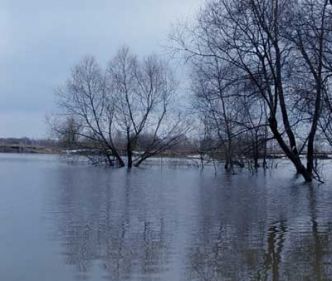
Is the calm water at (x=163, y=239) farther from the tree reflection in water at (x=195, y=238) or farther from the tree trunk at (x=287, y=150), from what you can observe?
the tree trunk at (x=287, y=150)

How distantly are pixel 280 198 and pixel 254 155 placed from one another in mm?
16907

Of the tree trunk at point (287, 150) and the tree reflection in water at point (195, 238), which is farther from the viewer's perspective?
the tree trunk at point (287, 150)

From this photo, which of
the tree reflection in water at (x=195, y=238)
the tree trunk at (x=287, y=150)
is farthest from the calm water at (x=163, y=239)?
the tree trunk at (x=287, y=150)

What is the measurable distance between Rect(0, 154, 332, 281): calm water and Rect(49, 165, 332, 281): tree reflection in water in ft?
0.05

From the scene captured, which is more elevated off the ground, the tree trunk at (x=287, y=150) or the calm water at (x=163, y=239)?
the tree trunk at (x=287, y=150)

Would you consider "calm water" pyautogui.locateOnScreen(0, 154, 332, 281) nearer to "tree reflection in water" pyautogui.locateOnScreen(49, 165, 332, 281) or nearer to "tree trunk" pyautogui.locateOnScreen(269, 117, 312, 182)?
"tree reflection in water" pyautogui.locateOnScreen(49, 165, 332, 281)

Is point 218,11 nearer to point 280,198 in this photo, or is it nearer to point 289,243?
point 280,198

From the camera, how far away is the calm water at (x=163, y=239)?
8.45 meters

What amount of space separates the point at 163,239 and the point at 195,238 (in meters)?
0.63

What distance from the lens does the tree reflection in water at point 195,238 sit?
8.47m

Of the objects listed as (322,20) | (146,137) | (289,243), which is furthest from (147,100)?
(289,243)

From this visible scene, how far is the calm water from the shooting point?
333 inches

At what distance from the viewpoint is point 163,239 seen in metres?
11.3

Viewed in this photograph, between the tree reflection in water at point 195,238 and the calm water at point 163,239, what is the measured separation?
0.02 meters
